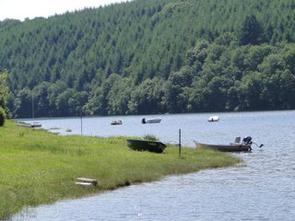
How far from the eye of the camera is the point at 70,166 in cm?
5319

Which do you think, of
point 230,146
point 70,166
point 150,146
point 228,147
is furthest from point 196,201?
point 230,146

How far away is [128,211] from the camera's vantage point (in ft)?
140

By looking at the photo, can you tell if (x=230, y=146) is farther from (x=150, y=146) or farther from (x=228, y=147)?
(x=150, y=146)

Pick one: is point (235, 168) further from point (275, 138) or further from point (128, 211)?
point (275, 138)

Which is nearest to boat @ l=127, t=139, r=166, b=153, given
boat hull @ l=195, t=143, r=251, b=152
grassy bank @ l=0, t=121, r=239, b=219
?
grassy bank @ l=0, t=121, r=239, b=219

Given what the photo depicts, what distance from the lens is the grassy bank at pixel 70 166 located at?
44.1 m

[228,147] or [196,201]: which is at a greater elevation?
[228,147]

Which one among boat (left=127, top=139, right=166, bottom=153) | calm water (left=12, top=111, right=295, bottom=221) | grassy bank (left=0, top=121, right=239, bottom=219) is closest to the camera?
calm water (left=12, top=111, right=295, bottom=221)

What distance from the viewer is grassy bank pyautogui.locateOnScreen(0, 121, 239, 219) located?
44088 mm

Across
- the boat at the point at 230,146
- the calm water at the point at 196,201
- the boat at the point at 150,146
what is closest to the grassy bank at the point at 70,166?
the boat at the point at 150,146

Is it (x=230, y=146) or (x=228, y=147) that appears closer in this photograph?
(x=228, y=147)

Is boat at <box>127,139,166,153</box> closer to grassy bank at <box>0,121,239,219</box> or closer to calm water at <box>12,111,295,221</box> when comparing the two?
grassy bank at <box>0,121,239,219</box>

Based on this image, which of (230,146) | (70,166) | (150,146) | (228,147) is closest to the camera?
(70,166)

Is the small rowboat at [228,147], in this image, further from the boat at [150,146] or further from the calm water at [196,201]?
the calm water at [196,201]
